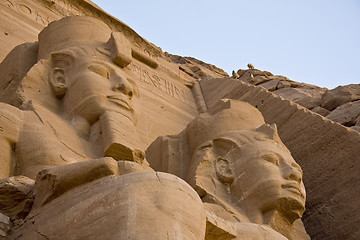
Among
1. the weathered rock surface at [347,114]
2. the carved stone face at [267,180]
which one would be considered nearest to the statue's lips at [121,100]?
the carved stone face at [267,180]

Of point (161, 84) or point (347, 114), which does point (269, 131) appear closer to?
point (347, 114)

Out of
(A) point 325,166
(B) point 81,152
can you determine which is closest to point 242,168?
(B) point 81,152

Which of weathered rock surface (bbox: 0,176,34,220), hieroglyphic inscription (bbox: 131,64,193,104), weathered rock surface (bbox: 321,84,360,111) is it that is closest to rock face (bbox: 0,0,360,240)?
weathered rock surface (bbox: 0,176,34,220)

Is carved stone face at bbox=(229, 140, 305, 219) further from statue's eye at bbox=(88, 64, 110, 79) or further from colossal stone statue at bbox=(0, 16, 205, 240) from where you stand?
statue's eye at bbox=(88, 64, 110, 79)

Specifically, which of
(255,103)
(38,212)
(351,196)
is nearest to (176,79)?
(255,103)

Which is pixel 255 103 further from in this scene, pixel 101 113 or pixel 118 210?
pixel 118 210

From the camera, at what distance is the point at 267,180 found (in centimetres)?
462

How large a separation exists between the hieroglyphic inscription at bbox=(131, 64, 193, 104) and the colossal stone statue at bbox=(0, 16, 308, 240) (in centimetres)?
197

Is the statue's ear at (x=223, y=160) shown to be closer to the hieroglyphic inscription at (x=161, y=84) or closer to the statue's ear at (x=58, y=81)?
the statue's ear at (x=58, y=81)

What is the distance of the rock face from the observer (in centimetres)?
290

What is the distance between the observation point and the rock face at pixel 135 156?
114 inches

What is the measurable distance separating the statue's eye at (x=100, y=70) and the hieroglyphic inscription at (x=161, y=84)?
2847 mm

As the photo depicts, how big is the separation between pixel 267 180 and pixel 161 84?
163 inches

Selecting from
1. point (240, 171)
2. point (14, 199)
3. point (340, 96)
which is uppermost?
point (340, 96)
